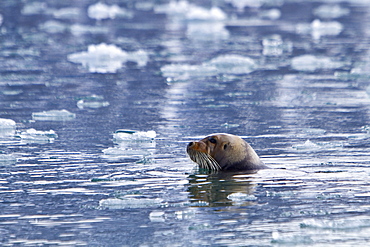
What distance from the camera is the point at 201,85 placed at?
576 inches

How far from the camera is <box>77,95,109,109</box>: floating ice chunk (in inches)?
490

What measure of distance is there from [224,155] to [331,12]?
24664 mm

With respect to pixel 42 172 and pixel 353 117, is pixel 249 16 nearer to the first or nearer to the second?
pixel 353 117

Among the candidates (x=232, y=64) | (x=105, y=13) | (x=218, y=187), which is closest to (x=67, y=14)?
(x=105, y=13)

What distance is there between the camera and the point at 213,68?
1636cm

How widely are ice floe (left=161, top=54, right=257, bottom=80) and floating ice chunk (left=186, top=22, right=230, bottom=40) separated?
579cm

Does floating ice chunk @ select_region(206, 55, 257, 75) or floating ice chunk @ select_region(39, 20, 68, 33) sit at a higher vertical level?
floating ice chunk @ select_region(39, 20, 68, 33)

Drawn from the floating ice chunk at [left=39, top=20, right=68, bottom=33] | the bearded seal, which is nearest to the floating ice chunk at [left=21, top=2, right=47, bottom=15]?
the floating ice chunk at [left=39, top=20, right=68, bottom=33]

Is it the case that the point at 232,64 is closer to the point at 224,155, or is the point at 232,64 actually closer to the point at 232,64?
the point at 232,64

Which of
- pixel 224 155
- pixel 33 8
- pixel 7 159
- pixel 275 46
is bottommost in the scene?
pixel 224 155

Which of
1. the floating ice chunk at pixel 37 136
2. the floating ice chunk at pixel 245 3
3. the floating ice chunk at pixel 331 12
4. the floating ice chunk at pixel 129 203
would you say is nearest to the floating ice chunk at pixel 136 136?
the floating ice chunk at pixel 37 136

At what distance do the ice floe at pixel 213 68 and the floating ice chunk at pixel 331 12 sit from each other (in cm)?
1390

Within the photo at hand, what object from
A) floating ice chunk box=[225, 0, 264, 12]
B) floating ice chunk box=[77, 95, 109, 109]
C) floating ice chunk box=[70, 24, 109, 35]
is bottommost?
floating ice chunk box=[77, 95, 109, 109]

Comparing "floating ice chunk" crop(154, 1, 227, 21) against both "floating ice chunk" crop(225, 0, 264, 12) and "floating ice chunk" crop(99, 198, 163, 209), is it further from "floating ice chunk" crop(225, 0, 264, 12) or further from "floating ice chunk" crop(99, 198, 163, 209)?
"floating ice chunk" crop(99, 198, 163, 209)
